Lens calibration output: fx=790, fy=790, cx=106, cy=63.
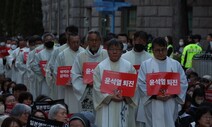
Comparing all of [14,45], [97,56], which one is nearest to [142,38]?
[97,56]

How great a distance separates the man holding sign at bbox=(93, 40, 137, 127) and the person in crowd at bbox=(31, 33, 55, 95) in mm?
5116

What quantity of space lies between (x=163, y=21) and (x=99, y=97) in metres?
18.3

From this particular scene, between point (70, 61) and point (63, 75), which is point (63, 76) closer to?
point (63, 75)

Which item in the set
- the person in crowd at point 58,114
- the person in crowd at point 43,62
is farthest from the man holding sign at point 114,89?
the person in crowd at point 43,62

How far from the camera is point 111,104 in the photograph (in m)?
11.8

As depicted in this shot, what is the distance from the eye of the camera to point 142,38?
1286 centimetres

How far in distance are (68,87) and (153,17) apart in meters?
16.2

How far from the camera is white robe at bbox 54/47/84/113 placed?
14461 millimetres

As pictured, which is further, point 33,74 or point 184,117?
point 33,74

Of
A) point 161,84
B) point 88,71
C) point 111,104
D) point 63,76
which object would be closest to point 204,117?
point 161,84

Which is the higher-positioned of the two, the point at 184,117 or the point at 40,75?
the point at 40,75

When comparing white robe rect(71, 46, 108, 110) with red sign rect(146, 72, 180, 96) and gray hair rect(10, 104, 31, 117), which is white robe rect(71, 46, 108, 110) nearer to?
red sign rect(146, 72, 180, 96)

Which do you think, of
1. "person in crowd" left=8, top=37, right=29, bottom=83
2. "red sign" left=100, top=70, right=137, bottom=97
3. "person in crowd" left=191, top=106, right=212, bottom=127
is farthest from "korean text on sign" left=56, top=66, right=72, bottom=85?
"person in crowd" left=8, top=37, right=29, bottom=83

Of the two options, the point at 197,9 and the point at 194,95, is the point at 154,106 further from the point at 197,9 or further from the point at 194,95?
the point at 197,9
